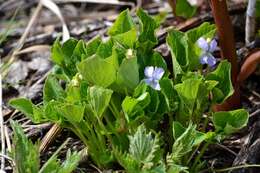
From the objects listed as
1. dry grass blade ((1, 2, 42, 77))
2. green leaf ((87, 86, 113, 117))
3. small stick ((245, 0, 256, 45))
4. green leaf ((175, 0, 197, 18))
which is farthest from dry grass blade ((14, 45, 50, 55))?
green leaf ((87, 86, 113, 117))

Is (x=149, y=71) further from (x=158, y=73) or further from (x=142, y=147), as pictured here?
(x=142, y=147)

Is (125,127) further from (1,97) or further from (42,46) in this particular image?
(42,46)

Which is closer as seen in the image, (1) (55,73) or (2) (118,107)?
(2) (118,107)

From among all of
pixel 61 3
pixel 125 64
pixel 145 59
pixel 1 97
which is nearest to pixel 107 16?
pixel 61 3

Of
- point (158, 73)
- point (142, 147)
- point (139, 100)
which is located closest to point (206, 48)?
point (158, 73)

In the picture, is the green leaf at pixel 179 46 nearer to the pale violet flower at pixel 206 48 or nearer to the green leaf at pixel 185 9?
the pale violet flower at pixel 206 48

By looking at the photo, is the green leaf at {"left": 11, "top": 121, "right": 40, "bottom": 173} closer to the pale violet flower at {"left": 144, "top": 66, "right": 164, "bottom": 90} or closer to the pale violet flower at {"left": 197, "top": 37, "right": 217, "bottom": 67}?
the pale violet flower at {"left": 144, "top": 66, "right": 164, "bottom": 90}
